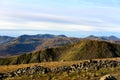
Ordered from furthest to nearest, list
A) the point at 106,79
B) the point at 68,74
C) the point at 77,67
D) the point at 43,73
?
the point at 77,67, the point at 43,73, the point at 68,74, the point at 106,79

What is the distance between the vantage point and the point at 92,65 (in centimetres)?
8381

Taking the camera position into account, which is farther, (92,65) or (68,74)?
(92,65)

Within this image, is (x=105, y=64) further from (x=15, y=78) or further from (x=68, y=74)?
(x=15, y=78)

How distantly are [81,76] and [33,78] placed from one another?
38.1 ft

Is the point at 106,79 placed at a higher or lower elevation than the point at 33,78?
higher

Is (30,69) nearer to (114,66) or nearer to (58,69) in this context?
(58,69)

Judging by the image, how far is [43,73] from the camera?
255 feet

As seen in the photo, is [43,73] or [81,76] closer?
[81,76]

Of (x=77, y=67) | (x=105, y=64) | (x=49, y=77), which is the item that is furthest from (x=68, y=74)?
(x=105, y=64)

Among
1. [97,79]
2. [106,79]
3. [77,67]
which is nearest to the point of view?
[106,79]

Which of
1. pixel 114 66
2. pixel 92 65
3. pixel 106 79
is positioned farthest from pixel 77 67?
pixel 106 79

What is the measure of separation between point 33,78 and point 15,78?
510 cm

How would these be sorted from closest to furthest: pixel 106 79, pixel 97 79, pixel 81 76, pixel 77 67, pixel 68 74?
pixel 106 79, pixel 97 79, pixel 81 76, pixel 68 74, pixel 77 67

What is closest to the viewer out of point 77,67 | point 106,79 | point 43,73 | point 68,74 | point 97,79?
point 106,79
